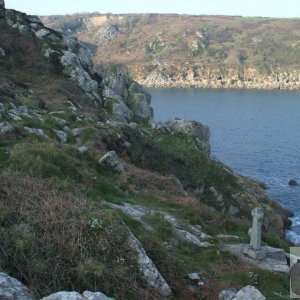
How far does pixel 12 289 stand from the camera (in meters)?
10.9

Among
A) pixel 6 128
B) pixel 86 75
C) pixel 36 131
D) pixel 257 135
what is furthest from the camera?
pixel 257 135

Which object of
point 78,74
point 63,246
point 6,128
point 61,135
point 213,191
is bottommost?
point 213,191

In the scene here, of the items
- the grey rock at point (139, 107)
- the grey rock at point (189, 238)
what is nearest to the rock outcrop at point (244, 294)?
the grey rock at point (189, 238)

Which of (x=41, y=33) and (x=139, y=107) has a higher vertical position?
(x=41, y=33)

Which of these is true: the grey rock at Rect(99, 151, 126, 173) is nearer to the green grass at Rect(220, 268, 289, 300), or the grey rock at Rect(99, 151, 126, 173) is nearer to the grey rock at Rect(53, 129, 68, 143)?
the grey rock at Rect(53, 129, 68, 143)

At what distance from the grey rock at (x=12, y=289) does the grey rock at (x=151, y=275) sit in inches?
155

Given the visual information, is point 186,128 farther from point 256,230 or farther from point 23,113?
point 256,230

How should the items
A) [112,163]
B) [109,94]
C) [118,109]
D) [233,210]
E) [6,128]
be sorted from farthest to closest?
[109,94], [118,109], [233,210], [112,163], [6,128]

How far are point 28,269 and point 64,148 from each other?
13212mm

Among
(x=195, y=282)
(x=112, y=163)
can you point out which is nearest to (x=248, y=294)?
(x=195, y=282)

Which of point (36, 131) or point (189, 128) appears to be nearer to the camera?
point (36, 131)

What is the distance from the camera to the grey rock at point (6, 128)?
2589cm

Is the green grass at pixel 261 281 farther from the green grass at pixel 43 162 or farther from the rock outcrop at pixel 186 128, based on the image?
the rock outcrop at pixel 186 128

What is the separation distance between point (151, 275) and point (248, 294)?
9.43 ft
